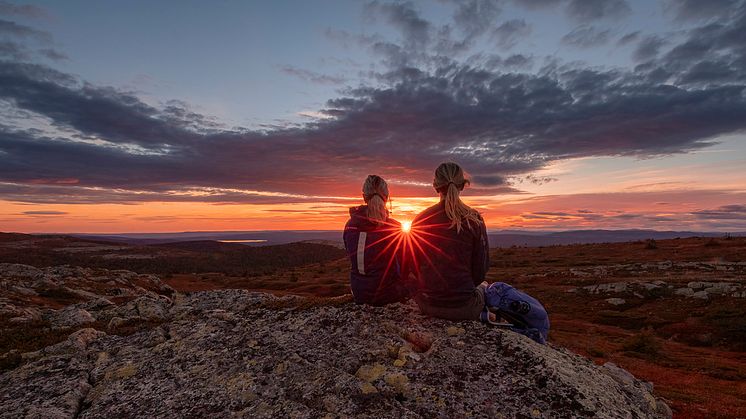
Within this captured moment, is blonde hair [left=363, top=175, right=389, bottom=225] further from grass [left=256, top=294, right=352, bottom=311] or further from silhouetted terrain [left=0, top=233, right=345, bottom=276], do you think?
silhouetted terrain [left=0, top=233, right=345, bottom=276]

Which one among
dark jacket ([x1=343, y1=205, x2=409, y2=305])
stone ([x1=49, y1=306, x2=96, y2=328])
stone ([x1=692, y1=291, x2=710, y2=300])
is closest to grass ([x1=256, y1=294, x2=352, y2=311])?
dark jacket ([x1=343, y1=205, x2=409, y2=305])

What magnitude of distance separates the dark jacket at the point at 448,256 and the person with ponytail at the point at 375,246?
73 centimetres

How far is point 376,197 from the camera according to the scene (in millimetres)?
9438

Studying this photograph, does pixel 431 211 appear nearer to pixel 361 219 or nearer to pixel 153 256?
pixel 361 219

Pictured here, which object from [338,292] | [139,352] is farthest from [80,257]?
[139,352]

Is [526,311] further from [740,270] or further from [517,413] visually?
[740,270]

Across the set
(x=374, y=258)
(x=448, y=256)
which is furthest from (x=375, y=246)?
(x=448, y=256)

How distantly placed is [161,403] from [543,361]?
8.06 meters

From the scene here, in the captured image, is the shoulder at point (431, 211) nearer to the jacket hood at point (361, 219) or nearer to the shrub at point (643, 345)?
the jacket hood at point (361, 219)

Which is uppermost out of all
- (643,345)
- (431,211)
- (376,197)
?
(376,197)

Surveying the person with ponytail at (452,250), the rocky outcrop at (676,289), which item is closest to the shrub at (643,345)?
the rocky outcrop at (676,289)

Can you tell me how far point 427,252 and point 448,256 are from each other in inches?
20.7

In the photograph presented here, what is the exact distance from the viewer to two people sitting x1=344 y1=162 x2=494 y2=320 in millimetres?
8492

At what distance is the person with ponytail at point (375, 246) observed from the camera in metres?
9.19
